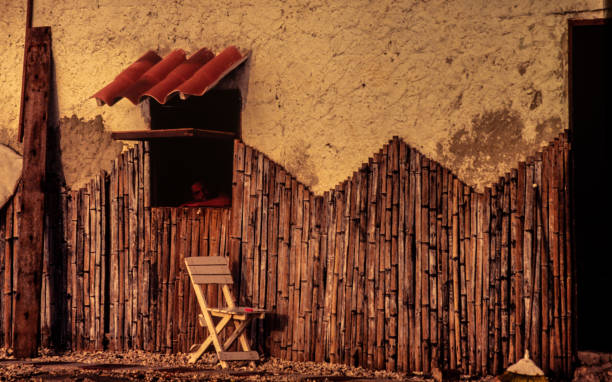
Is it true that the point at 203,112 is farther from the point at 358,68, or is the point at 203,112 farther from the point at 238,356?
the point at 238,356

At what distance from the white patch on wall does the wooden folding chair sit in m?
2.30

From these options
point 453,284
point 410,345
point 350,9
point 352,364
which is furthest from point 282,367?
point 350,9

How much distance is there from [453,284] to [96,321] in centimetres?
374

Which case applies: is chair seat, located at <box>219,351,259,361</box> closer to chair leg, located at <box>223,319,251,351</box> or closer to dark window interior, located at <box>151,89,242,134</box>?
chair leg, located at <box>223,319,251,351</box>

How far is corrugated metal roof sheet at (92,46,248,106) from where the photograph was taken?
8188 millimetres

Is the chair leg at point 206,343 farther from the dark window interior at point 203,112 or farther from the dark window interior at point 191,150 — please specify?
the dark window interior at point 203,112

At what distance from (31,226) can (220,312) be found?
7.61 ft

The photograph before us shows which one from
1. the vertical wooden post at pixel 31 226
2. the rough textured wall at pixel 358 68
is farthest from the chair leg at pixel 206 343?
the vertical wooden post at pixel 31 226

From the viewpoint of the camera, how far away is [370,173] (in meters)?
7.99

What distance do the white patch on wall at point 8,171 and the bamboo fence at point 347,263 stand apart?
4.5 inches

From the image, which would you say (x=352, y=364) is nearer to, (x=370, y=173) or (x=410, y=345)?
(x=410, y=345)

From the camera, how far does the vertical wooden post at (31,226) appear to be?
866cm

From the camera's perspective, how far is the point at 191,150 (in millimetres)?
9797

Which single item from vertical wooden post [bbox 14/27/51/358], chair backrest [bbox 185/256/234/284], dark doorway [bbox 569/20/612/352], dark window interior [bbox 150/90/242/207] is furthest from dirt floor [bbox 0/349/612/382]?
dark doorway [bbox 569/20/612/352]
